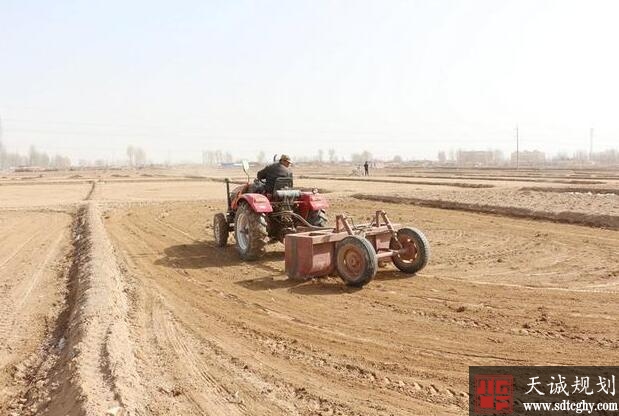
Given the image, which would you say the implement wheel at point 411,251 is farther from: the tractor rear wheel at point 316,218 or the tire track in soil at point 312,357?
the tire track in soil at point 312,357

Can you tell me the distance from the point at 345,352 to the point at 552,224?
1007cm

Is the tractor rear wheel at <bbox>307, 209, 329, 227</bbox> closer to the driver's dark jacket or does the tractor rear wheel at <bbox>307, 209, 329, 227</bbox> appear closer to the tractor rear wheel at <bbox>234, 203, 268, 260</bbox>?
the driver's dark jacket

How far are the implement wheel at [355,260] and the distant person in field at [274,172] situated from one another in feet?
8.13

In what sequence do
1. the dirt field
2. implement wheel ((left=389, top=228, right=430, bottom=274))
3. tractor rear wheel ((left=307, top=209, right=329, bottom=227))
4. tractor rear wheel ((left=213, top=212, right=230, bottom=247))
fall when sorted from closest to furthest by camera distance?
the dirt field, implement wheel ((left=389, top=228, right=430, bottom=274)), tractor rear wheel ((left=307, top=209, right=329, bottom=227)), tractor rear wheel ((left=213, top=212, right=230, bottom=247))

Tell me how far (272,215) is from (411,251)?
2657 millimetres

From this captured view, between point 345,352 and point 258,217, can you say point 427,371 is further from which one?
point 258,217

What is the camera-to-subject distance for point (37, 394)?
12.3 ft

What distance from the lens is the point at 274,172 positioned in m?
9.09

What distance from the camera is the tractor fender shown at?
8.45 metres

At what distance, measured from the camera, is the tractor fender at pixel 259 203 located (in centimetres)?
845

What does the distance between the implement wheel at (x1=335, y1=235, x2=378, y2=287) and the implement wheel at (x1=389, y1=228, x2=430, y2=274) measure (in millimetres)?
927
